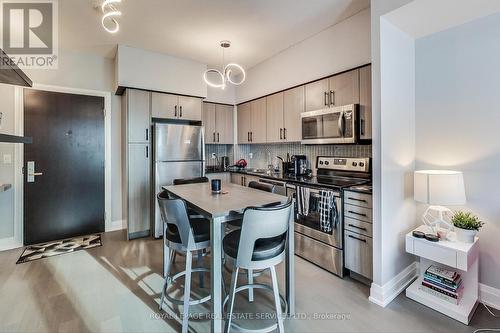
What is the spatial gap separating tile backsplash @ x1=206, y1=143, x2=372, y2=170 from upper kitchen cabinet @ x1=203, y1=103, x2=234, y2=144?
27 centimetres

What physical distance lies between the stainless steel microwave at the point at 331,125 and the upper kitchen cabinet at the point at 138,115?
91.6 inches

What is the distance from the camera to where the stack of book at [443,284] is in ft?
6.57

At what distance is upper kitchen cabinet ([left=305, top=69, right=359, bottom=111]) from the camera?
9.12 ft

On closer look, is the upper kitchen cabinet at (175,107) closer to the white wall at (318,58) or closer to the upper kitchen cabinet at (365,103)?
the white wall at (318,58)

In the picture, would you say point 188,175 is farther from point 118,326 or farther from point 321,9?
point 321,9

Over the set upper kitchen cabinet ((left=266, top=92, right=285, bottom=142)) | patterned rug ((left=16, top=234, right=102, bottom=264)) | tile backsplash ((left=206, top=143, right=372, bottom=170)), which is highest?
upper kitchen cabinet ((left=266, top=92, right=285, bottom=142))

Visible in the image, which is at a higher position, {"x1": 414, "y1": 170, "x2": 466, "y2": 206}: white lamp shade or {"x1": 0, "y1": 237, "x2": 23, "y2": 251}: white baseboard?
{"x1": 414, "y1": 170, "x2": 466, "y2": 206}: white lamp shade

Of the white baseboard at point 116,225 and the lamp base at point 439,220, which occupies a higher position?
the lamp base at point 439,220

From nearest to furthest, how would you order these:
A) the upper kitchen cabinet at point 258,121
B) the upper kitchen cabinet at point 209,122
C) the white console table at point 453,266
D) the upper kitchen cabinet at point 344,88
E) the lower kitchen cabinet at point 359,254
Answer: the white console table at point 453,266
the lower kitchen cabinet at point 359,254
the upper kitchen cabinet at point 344,88
the upper kitchen cabinet at point 258,121
the upper kitchen cabinet at point 209,122

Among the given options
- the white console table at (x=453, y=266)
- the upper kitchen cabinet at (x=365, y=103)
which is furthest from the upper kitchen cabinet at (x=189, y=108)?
the white console table at (x=453, y=266)

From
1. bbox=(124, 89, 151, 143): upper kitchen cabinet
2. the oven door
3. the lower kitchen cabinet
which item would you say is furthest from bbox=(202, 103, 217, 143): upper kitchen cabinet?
the lower kitchen cabinet

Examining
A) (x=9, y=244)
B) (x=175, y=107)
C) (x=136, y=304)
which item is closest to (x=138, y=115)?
(x=175, y=107)

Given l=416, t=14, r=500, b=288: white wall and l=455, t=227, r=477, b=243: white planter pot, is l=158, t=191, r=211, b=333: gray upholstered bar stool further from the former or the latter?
l=416, t=14, r=500, b=288: white wall

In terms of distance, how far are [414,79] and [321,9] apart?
125cm
